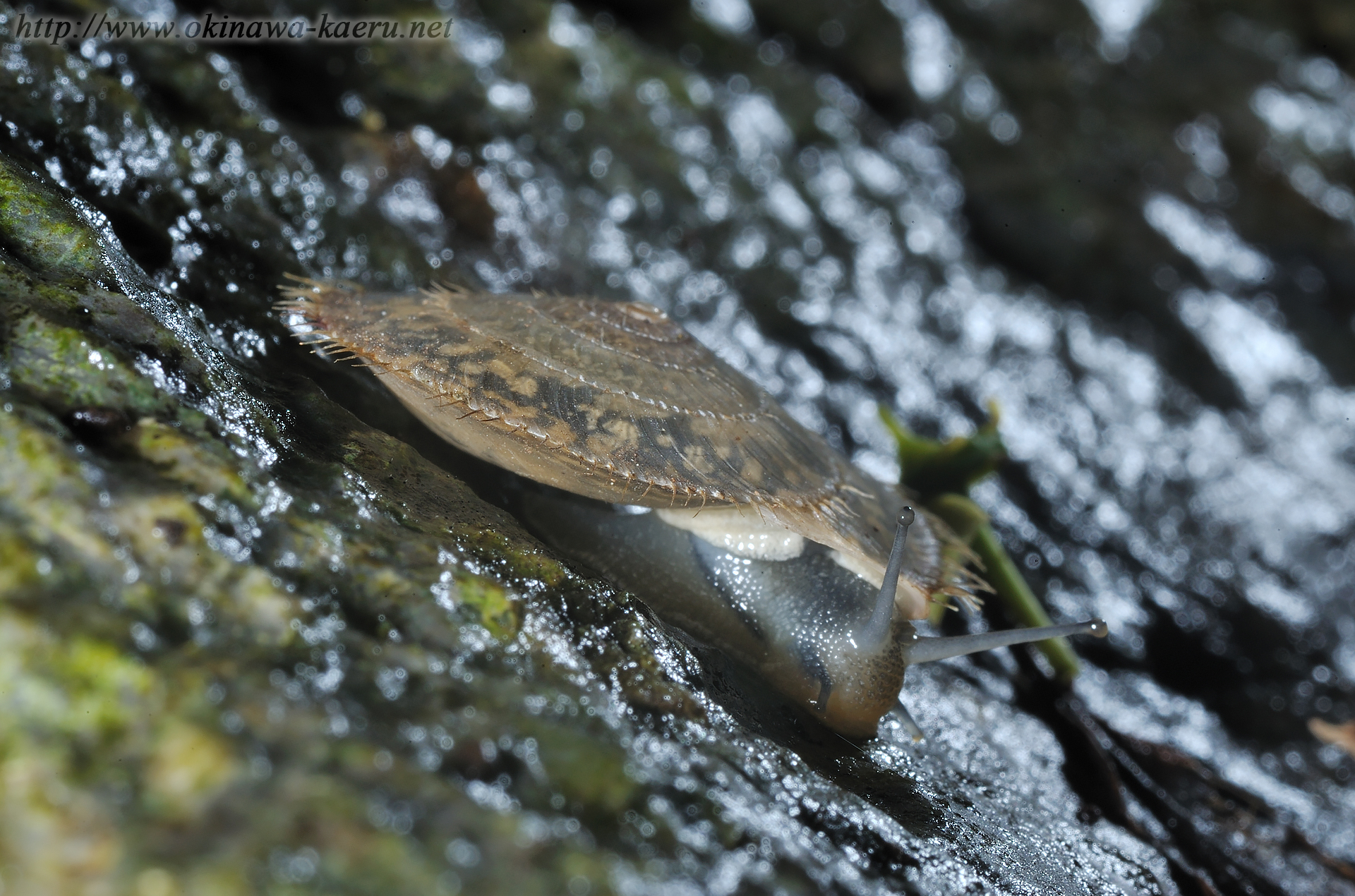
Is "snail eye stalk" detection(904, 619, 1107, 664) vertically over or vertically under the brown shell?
under

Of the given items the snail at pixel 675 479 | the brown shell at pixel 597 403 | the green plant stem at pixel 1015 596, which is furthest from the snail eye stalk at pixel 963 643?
the green plant stem at pixel 1015 596

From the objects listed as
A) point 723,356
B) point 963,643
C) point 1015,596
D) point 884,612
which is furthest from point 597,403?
point 1015,596

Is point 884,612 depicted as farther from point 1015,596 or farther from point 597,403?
point 1015,596

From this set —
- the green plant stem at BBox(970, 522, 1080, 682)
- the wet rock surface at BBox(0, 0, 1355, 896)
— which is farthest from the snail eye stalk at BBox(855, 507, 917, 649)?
the green plant stem at BBox(970, 522, 1080, 682)

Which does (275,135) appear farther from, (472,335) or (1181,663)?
(1181,663)

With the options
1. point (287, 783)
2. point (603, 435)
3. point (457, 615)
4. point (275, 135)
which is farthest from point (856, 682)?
point (275, 135)

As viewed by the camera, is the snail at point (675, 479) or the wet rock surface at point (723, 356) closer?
the wet rock surface at point (723, 356)

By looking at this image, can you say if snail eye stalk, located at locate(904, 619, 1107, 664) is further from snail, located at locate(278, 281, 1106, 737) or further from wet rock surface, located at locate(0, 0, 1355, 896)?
wet rock surface, located at locate(0, 0, 1355, 896)

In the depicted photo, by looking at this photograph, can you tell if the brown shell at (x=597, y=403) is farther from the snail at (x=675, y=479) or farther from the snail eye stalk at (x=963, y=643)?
the snail eye stalk at (x=963, y=643)

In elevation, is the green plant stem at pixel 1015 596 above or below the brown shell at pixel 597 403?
below
